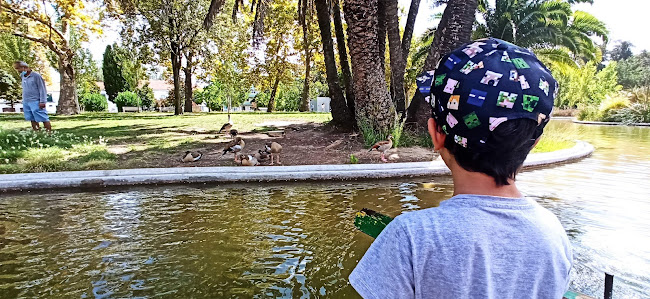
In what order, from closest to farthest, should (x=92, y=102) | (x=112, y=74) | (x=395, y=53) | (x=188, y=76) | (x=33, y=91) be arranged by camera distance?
(x=33, y=91)
(x=395, y=53)
(x=188, y=76)
(x=92, y=102)
(x=112, y=74)

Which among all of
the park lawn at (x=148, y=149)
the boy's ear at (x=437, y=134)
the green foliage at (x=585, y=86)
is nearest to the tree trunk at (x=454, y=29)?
the park lawn at (x=148, y=149)

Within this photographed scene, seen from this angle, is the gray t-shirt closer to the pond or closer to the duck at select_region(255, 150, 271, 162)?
the pond

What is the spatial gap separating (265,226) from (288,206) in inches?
38.0

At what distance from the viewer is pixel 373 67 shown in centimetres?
992

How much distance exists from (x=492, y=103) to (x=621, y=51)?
9668cm

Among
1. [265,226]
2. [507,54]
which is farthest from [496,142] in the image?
[265,226]

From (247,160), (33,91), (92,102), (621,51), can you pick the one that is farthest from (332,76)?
(621,51)

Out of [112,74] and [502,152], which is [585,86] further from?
[112,74]

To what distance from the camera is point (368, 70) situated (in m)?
9.92

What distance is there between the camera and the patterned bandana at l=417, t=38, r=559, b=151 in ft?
3.14

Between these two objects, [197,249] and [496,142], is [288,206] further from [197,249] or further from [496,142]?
[496,142]

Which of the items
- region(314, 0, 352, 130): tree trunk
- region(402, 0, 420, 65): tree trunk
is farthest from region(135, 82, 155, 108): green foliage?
region(402, 0, 420, 65): tree trunk

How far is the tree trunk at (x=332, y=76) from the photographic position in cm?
1218

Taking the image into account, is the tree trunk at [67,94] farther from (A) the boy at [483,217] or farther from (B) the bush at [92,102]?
(A) the boy at [483,217]
